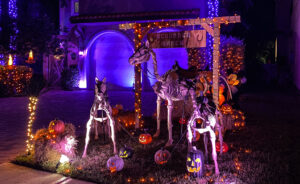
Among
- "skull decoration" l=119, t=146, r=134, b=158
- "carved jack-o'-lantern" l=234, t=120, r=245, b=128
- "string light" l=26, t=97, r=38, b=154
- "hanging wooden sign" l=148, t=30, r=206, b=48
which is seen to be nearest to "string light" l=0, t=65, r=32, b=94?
"string light" l=26, t=97, r=38, b=154

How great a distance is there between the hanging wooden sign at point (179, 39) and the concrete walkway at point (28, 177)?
A: 151 inches

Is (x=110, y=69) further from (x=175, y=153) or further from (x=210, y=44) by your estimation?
(x=175, y=153)

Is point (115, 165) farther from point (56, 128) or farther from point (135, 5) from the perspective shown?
point (135, 5)

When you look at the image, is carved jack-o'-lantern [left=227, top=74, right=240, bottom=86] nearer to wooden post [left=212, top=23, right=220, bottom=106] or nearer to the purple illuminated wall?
wooden post [left=212, top=23, right=220, bottom=106]

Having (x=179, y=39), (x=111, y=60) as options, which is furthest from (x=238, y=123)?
(x=111, y=60)

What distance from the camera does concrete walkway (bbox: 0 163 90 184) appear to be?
16.7 ft

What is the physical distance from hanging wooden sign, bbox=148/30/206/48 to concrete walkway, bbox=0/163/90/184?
384 cm

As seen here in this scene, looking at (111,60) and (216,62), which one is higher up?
(111,60)

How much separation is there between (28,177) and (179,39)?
14.2ft

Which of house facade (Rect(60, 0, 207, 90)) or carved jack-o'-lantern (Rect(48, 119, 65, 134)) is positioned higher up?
house facade (Rect(60, 0, 207, 90))

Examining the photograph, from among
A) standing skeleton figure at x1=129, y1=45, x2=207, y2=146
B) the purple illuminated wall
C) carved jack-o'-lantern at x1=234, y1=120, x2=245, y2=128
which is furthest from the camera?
the purple illuminated wall

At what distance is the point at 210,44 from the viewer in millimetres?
18562

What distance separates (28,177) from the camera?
531 cm

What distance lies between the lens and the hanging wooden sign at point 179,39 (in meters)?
7.04
